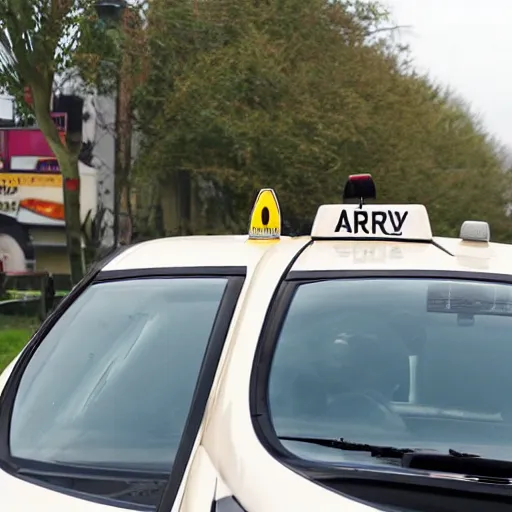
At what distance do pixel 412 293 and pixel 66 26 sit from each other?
9.05 m

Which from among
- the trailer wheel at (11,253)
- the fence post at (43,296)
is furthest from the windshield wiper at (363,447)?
the trailer wheel at (11,253)

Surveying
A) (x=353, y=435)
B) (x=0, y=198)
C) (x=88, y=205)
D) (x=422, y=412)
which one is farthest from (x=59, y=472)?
(x=0, y=198)

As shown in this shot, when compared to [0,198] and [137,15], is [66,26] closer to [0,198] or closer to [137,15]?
[137,15]

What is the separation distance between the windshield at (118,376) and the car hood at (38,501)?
0.50ft

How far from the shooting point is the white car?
67.0 inches

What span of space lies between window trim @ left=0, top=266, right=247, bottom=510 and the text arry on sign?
0.64 meters

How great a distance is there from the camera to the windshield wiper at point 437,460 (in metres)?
1.73

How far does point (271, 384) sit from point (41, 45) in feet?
30.3

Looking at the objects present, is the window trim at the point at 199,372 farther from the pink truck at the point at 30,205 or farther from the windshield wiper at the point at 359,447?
the pink truck at the point at 30,205

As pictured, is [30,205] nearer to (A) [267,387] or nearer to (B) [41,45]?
(B) [41,45]

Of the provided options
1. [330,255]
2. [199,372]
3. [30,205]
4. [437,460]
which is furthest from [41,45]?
[437,460]

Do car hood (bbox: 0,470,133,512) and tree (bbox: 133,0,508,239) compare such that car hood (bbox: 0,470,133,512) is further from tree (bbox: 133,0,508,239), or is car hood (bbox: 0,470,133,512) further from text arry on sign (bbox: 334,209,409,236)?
tree (bbox: 133,0,508,239)

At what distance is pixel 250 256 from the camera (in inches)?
101

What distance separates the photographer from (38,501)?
1.92 m
